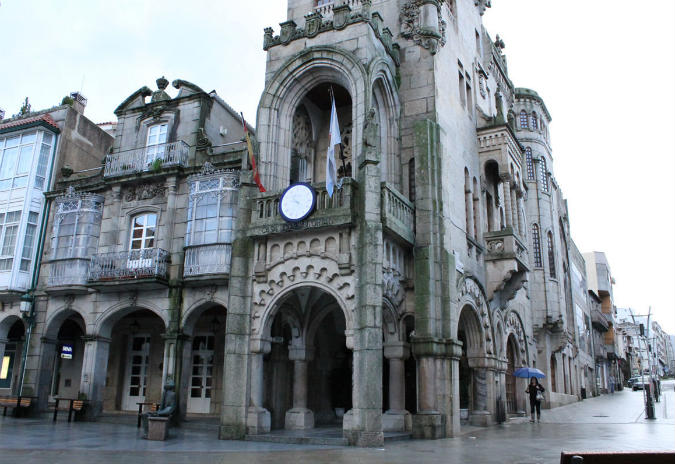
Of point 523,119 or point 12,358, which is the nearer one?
point 12,358

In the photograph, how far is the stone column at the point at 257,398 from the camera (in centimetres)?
1548

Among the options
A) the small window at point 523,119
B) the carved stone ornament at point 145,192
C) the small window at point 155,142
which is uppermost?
the small window at point 523,119

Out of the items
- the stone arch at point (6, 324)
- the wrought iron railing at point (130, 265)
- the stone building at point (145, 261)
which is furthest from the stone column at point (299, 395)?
the stone arch at point (6, 324)

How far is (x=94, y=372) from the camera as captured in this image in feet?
68.5

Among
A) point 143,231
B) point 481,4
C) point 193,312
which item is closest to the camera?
point 193,312

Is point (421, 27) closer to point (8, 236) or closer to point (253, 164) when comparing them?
point (253, 164)

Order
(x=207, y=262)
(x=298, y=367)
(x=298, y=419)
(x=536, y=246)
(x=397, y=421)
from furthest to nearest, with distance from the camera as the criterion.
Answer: (x=536, y=246) → (x=207, y=262) → (x=298, y=367) → (x=298, y=419) → (x=397, y=421)

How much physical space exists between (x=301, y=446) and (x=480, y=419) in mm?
8247

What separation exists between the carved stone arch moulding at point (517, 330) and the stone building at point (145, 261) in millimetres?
11462

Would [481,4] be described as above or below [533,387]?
above

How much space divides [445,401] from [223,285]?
8.35 meters

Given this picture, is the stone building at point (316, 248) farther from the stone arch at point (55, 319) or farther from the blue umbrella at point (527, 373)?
the blue umbrella at point (527, 373)

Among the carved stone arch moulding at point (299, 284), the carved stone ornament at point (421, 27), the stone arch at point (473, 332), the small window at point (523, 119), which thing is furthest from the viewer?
the small window at point (523, 119)

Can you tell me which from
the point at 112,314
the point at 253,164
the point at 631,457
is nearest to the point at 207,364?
the point at 112,314
